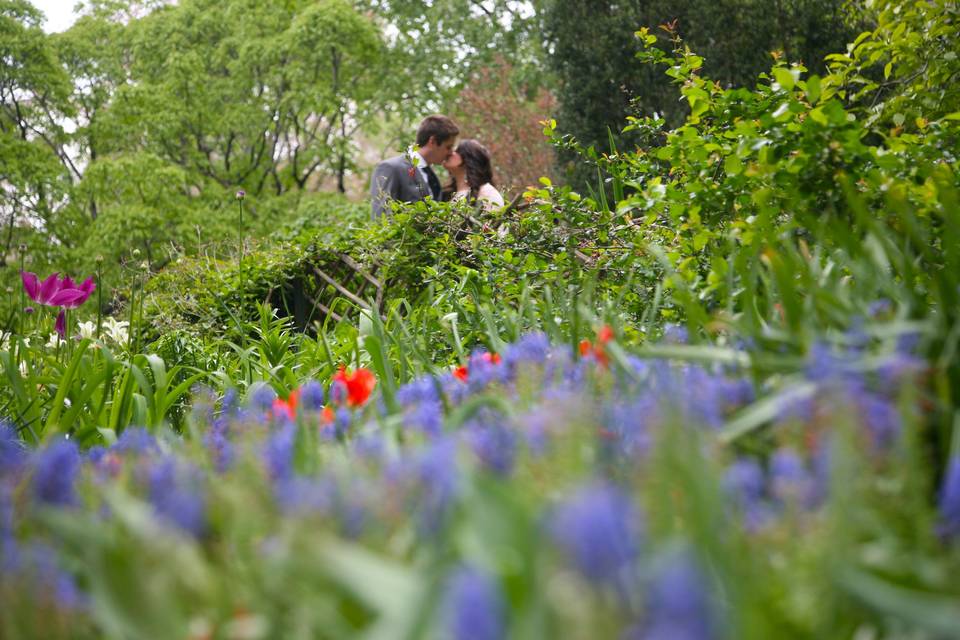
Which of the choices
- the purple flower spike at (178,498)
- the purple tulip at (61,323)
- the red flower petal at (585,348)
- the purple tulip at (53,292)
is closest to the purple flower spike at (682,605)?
the purple flower spike at (178,498)

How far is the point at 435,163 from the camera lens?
5555mm

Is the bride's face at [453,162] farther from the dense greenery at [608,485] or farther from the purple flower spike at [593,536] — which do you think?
the purple flower spike at [593,536]

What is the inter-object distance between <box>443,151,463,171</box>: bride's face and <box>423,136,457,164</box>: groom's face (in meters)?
0.03

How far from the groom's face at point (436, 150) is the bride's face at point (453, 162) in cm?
3

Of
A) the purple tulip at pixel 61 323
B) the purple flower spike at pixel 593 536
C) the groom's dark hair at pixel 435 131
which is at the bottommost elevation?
the purple tulip at pixel 61 323

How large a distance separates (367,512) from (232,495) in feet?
0.40

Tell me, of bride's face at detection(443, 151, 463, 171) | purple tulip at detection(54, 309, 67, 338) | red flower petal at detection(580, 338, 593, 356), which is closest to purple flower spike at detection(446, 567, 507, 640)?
red flower petal at detection(580, 338, 593, 356)

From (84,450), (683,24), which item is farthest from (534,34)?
(84,450)

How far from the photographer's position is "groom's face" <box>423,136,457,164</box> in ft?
18.2

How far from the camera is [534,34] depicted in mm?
17047

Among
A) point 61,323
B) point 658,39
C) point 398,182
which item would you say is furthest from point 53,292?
point 658,39

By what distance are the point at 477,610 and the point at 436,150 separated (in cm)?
523

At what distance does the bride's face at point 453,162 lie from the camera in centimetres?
551

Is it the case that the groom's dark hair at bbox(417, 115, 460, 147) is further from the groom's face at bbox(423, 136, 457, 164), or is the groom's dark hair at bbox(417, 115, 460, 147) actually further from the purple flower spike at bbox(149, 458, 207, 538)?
the purple flower spike at bbox(149, 458, 207, 538)
